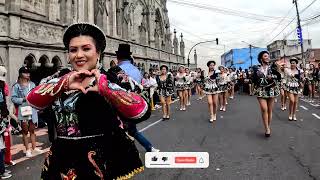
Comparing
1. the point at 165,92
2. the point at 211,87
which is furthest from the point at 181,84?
the point at 211,87

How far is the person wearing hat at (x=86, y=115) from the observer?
2.36 metres

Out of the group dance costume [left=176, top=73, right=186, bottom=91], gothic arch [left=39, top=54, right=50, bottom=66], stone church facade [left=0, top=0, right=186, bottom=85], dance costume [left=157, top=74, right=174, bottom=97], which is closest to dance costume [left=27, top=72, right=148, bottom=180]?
dance costume [left=157, top=74, right=174, bottom=97]

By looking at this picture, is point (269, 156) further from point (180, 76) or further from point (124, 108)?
point (180, 76)

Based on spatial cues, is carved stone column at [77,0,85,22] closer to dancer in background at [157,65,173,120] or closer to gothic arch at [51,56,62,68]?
gothic arch at [51,56,62,68]

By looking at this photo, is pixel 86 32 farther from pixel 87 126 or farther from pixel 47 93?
pixel 87 126

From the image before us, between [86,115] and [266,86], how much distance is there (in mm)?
7482

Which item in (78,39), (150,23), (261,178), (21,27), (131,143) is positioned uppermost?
(150,23)

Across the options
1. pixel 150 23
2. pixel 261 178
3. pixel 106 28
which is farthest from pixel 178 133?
pixel 150 23

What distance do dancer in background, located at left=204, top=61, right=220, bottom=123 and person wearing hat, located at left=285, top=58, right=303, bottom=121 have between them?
91.0 inches

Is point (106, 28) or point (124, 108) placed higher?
point (106, 28)

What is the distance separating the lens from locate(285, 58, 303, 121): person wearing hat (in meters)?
11.9

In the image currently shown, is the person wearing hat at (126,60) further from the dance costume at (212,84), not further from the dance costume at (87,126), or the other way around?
the dance costume at (212,84)

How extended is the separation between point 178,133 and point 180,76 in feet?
23.3

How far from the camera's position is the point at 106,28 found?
95.1 feet
